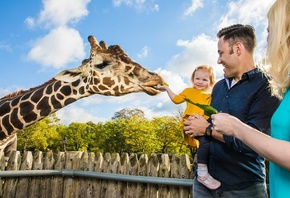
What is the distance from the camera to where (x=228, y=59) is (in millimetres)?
2027

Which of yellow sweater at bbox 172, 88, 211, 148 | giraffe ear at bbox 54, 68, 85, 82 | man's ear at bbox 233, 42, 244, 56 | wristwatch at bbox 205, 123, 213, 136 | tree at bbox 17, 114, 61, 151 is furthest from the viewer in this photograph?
tree at bbox 17, 114, 61, 151

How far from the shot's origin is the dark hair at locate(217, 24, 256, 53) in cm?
202

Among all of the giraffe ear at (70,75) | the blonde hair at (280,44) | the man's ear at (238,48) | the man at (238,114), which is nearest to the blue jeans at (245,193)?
the man at (238,114)

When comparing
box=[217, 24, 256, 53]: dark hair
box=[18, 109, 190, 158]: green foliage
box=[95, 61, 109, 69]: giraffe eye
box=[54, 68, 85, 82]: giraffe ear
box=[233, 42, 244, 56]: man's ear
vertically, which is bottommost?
box=[18, 109, 190, 158]: green foliage

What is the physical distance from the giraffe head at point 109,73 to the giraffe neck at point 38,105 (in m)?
0.15

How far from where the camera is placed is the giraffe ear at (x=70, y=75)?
526 cm

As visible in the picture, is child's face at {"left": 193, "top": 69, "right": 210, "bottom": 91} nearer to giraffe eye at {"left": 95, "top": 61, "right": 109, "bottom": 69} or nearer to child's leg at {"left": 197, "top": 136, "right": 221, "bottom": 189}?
child's leg at {"left": 197, "top": 136, "right": 221, "bottom": 189}

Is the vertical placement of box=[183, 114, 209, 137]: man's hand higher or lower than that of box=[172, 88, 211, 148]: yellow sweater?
lower

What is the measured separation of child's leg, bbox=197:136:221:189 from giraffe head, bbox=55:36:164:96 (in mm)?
3206

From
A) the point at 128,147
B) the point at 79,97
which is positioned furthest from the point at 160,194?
the point at 128,147

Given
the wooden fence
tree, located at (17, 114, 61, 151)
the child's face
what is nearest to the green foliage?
tree, located at (17, 114, 61, 151)

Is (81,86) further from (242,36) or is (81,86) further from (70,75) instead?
(242,36)

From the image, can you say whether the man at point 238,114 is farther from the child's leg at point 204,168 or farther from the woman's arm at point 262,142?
the woman's arm at point 262,142

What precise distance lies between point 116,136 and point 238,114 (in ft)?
119
